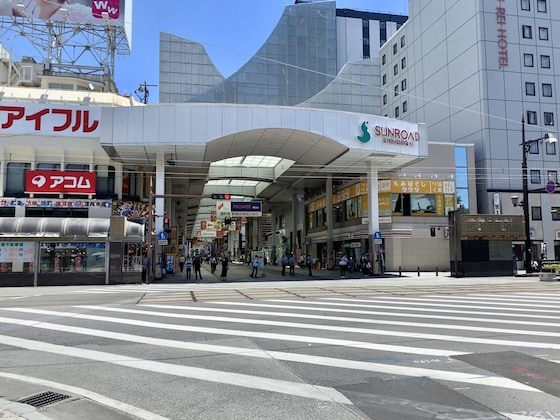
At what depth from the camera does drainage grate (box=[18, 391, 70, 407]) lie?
5.71 meters

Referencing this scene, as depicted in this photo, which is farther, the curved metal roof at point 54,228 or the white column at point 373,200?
the white column at point 373,200

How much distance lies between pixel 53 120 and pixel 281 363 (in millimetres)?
27930

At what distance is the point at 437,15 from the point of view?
177 ft

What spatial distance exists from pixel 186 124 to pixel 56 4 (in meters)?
16.8

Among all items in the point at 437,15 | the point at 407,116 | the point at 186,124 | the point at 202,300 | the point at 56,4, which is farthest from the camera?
the point at 407,116

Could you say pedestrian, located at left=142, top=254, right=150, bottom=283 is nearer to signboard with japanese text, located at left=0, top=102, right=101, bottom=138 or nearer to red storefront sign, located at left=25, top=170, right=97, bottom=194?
red storefront sign, located at left=25, top=170, right=97, bottom=194

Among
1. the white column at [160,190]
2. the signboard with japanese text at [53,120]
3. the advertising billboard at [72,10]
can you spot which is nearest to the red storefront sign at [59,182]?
the signboard with japanese text at [53,120]

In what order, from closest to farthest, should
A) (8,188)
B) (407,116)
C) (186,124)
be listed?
1. (186,124)
2. (8,188)
3. (407,116)

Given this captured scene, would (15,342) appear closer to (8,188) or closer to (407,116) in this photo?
(8,188)

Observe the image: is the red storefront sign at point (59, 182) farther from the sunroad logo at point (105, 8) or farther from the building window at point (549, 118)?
the building window at point (549, 118)

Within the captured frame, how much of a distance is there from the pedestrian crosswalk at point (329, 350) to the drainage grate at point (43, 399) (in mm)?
522

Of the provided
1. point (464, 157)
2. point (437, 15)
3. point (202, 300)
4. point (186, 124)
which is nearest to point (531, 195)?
point (464, 157)

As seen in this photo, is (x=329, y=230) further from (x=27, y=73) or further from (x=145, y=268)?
(x=27, y=73)

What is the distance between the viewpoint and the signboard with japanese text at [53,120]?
30281mm
